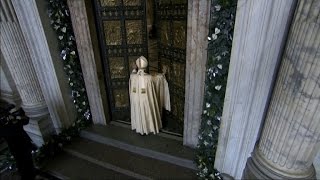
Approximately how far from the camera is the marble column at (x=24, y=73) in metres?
3.10

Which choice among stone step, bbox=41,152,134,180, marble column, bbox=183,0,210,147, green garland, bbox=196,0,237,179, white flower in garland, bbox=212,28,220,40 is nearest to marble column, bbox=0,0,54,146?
stone step, bbox=41,152,134,180

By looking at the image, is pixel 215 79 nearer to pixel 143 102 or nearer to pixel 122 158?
pixel 143 102

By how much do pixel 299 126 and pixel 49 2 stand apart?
132 inches

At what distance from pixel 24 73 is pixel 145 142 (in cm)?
228

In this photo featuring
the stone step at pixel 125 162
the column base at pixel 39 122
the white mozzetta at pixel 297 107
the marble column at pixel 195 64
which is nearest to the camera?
the white mozzetta at pixel 297 107

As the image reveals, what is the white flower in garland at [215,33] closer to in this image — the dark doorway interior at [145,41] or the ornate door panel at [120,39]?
the dark doorway interior at [145,41]

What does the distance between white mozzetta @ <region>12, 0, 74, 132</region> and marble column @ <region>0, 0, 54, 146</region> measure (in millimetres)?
183

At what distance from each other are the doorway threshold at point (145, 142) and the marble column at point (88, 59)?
28 centimetres

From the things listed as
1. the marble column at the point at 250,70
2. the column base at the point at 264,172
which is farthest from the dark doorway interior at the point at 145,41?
the column base at the point at 264,172

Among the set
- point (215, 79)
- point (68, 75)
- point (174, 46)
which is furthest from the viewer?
point (68, 75)

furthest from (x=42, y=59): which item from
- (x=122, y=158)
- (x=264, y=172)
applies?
(x=264, y=172)

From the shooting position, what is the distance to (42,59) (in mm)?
3152

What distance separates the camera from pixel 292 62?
5.26ft

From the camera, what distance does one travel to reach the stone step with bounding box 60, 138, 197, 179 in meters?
2.89
